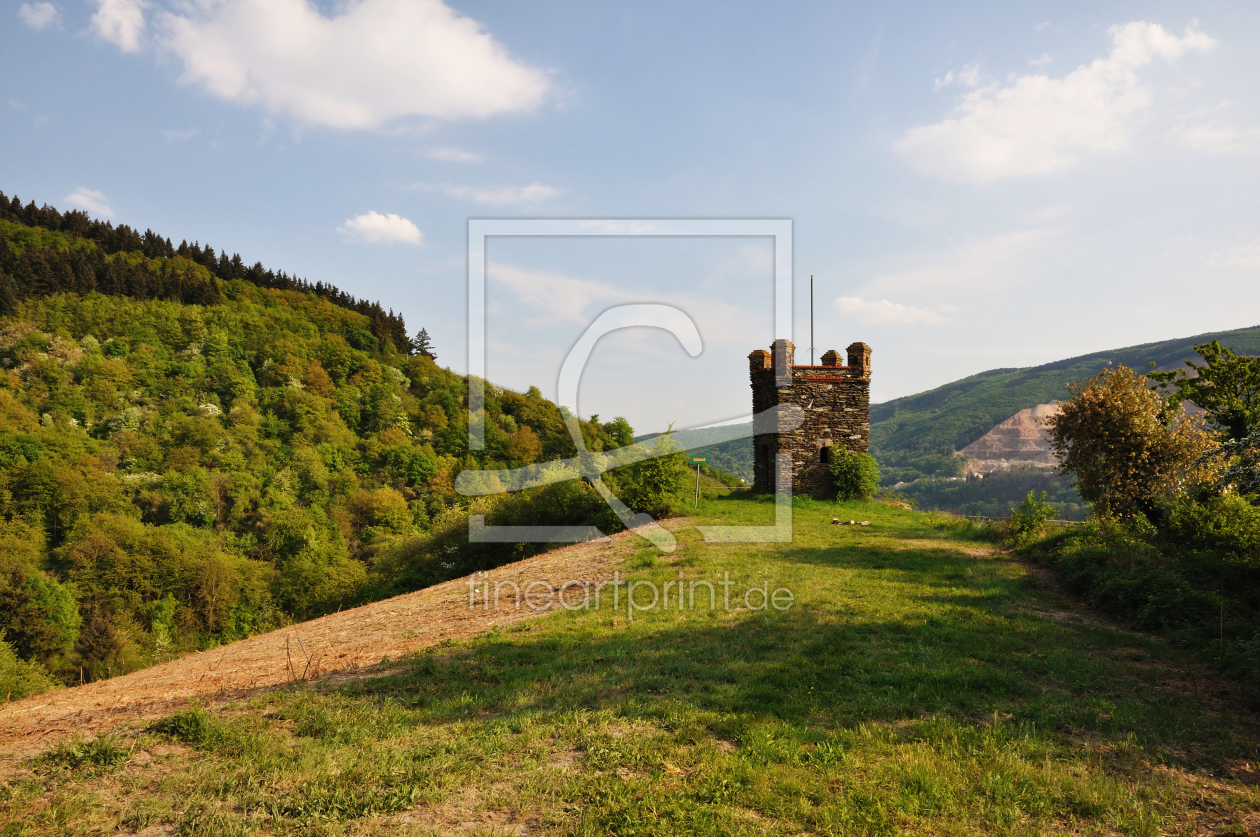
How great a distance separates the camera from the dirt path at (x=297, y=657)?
509 centimetres

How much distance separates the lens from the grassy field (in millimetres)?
3570

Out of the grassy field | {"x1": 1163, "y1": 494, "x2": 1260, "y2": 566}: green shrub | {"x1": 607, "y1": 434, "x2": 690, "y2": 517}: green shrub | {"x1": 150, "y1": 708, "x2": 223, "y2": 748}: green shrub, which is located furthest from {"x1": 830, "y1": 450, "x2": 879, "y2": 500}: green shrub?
{"x1": 150, "y1": 708, "x2": 223, "y2": 748}: green shrub

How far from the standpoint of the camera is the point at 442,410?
77.2 m

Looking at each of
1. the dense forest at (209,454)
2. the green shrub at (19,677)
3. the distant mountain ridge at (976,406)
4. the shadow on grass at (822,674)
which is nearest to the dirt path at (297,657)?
the shadow on grass at (822,674)

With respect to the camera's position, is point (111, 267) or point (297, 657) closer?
point (297, 657)

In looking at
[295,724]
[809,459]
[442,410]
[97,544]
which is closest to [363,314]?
[442,410]

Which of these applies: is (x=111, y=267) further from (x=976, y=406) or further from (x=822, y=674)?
(x=976, y=406)

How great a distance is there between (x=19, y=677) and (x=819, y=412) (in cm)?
3518

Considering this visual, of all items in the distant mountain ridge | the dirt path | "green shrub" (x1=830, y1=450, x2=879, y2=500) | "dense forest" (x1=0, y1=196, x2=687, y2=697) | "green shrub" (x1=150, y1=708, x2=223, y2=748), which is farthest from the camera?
the distant mountain ridge

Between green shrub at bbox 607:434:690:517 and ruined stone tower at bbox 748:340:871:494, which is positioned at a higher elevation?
ruined stone tower at bbox 748:340:871:494

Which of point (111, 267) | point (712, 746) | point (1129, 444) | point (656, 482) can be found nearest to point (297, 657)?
point (712, 746)

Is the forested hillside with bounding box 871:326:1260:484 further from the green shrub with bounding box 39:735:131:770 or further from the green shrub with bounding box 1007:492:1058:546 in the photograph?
the green shrub with bounding box 39:735:131:770

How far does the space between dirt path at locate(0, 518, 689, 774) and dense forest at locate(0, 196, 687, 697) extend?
6170 millimetres

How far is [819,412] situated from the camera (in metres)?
22.9
